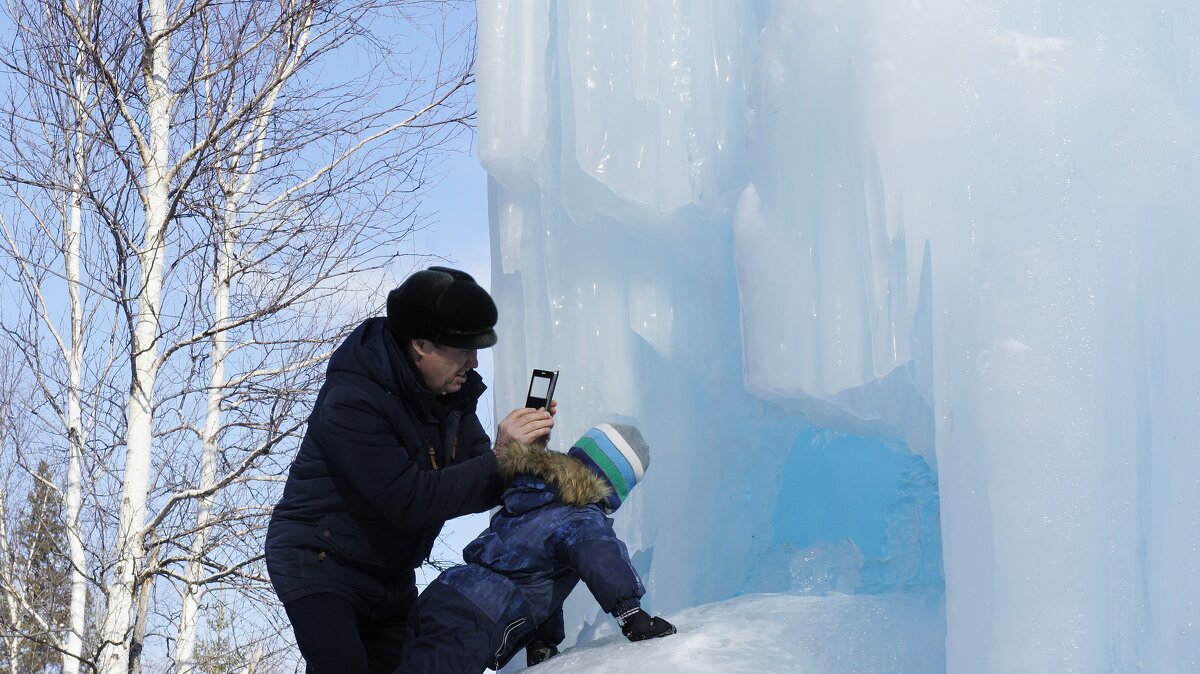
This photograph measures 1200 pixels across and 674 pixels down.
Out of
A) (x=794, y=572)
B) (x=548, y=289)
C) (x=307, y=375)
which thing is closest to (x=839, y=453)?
(x=794, y=572)

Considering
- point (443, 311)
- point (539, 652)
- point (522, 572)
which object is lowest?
point (539, 652)

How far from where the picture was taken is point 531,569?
8.90 feet

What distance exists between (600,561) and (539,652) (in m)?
0.46

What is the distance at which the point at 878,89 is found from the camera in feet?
9.21

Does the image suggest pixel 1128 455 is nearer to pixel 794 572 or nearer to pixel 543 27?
pixel 794 572

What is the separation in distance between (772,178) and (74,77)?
193 inches

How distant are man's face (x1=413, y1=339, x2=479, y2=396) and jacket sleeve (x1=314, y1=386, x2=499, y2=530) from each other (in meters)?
0.15

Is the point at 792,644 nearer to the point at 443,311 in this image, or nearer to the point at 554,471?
the point at 554,471

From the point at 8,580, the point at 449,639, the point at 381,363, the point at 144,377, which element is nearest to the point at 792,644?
the point at 449,639

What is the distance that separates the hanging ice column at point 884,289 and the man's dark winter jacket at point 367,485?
3.02ft

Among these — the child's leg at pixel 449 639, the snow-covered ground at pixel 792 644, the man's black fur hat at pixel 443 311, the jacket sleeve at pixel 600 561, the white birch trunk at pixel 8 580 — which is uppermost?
the man's black fur hat at pixel 443 311

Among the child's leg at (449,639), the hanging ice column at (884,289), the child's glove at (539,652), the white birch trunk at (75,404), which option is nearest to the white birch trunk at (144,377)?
the white birch trunk at (75,404)

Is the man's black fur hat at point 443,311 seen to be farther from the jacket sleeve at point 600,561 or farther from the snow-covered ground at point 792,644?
the snow-covered ground at point 792,644

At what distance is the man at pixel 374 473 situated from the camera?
254 centimetres
